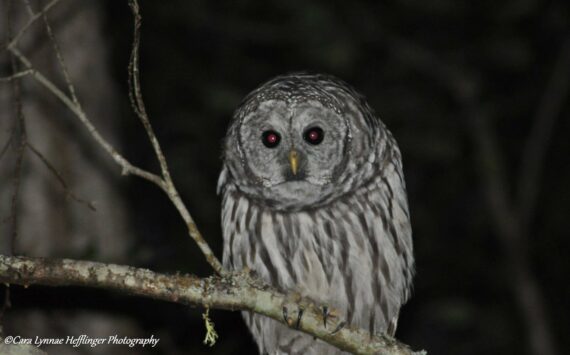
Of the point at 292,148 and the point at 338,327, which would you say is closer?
the point at 338,327

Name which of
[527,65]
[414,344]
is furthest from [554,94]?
[414,344]

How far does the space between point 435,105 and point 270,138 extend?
354 cm

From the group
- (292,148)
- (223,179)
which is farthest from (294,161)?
(223,179)

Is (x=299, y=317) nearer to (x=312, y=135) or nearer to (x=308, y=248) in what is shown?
(x=308, y=248)

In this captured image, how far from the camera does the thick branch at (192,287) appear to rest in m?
2.90

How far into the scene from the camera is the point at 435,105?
739 cm

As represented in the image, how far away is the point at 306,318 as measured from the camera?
136 inches

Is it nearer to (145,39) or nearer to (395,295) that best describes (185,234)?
(145,39)

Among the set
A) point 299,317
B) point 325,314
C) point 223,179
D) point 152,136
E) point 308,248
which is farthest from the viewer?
point 223,179

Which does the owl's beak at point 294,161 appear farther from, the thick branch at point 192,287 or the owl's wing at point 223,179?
the thick branch at point 192,287

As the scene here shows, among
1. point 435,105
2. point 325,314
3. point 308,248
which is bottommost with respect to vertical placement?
point 325,314

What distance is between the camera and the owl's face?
13.5ft

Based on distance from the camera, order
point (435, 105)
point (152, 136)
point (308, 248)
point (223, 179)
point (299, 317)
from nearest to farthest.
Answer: point (152, 136)
point (299, 317)
point (308, 248)
point (223, 179)
point (435, 105)

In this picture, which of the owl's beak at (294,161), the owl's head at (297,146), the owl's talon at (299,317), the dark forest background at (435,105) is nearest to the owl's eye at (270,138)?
the owl's head at (297,146)
